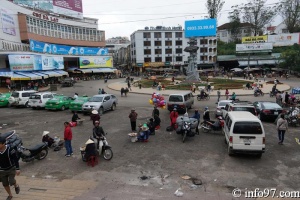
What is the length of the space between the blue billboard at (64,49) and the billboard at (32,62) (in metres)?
2.40

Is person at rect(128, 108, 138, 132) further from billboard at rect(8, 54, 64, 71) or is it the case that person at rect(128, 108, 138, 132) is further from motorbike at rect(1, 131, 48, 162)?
billboard at rect(8, 54, 64, 71)

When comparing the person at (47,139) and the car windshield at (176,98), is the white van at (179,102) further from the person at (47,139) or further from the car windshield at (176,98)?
the person at (47,139)

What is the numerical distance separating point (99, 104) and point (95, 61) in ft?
168

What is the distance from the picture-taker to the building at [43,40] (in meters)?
41.6

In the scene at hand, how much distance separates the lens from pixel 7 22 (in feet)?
141

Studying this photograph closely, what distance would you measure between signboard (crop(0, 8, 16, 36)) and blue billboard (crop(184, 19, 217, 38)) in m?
41.9

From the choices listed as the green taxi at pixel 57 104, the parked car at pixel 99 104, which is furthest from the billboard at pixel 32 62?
the parked car at pixel 99 104

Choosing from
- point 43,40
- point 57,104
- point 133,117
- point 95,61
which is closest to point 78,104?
point 57,104

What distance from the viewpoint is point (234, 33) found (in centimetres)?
8812

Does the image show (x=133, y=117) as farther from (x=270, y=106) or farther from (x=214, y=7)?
(x=214, y=7)

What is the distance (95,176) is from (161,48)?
3073 inches

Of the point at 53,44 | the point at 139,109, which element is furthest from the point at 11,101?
the point at 53,44

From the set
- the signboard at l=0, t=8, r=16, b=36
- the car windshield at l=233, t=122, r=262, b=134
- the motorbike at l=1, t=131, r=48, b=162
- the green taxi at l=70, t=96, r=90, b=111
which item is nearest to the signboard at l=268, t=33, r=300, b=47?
the signboard at l=0, t=8, r=16, b=36

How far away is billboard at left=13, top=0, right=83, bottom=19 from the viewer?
57.2m
